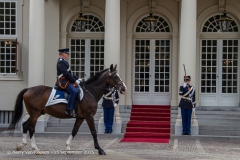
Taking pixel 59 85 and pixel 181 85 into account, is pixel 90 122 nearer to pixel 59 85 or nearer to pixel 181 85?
pixel 59 85

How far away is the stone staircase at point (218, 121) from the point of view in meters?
17.7

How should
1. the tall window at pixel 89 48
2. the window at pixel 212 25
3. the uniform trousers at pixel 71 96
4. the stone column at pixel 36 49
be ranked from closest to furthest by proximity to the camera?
1. the uniform trousers at pixel 71 96
2. the stone column at pixel 36 49
3. the window at pixel 212 25
4. the tall window at pixel 89 48

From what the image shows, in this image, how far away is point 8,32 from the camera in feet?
68.2

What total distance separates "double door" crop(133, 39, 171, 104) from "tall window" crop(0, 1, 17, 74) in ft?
15.4

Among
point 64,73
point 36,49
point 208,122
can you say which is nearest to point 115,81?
point 64,73

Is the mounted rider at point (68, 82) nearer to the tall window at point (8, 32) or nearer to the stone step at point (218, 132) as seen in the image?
the stone step at point (218, 132)

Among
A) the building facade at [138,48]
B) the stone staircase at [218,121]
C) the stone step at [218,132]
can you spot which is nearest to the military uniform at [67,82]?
the stone staircase at [218,121]

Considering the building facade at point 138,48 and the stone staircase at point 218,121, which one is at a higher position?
the building facade at point 138,48

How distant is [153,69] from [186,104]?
382 cm

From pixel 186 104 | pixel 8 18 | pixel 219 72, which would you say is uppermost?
pixel 8 18

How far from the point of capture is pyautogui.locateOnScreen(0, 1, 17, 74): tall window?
68.1 feet

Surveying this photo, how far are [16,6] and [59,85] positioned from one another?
9025mm

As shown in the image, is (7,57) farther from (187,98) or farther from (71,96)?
(71,96)

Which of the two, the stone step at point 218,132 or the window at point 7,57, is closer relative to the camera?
the stone step at point 218,132
